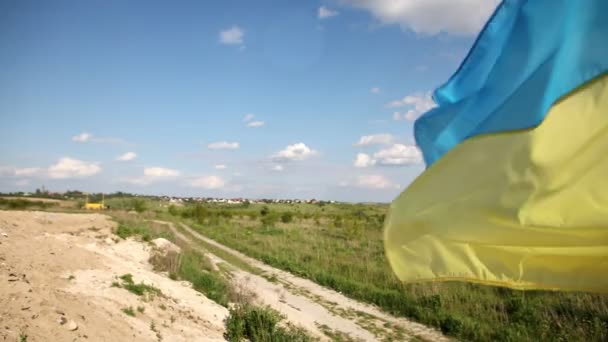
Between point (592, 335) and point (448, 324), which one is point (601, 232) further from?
point (448, 324)

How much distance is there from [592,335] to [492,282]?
23.2ft

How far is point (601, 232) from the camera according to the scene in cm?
254

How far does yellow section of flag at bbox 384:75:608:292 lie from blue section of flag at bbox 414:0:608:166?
0.11 m

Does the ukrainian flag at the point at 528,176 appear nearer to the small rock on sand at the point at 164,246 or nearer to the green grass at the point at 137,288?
the green grass at the point at 137,288

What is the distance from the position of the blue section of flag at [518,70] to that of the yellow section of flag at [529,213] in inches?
4.4

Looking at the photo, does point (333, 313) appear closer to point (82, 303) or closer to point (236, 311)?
point (236, 311)

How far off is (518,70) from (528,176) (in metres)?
0.76

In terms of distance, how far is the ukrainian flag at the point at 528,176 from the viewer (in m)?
2.62

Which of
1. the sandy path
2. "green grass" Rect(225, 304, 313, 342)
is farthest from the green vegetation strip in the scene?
the sandy path

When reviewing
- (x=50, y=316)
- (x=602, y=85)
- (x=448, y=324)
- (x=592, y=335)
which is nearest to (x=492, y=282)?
(x=602, y=85)

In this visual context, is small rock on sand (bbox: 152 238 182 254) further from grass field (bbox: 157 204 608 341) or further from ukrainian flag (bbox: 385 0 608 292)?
ukrainian flag (bbox: 385 0 608 292)

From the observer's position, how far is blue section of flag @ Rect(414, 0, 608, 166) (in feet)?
8.98

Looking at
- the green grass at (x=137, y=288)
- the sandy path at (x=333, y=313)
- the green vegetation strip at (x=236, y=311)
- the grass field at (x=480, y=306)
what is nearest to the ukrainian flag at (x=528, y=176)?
the green vegetation strip at (x=236, y=311)

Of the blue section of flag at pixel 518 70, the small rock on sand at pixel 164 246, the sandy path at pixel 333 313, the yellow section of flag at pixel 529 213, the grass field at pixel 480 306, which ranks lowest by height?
the sandy path at pixel 333 313
